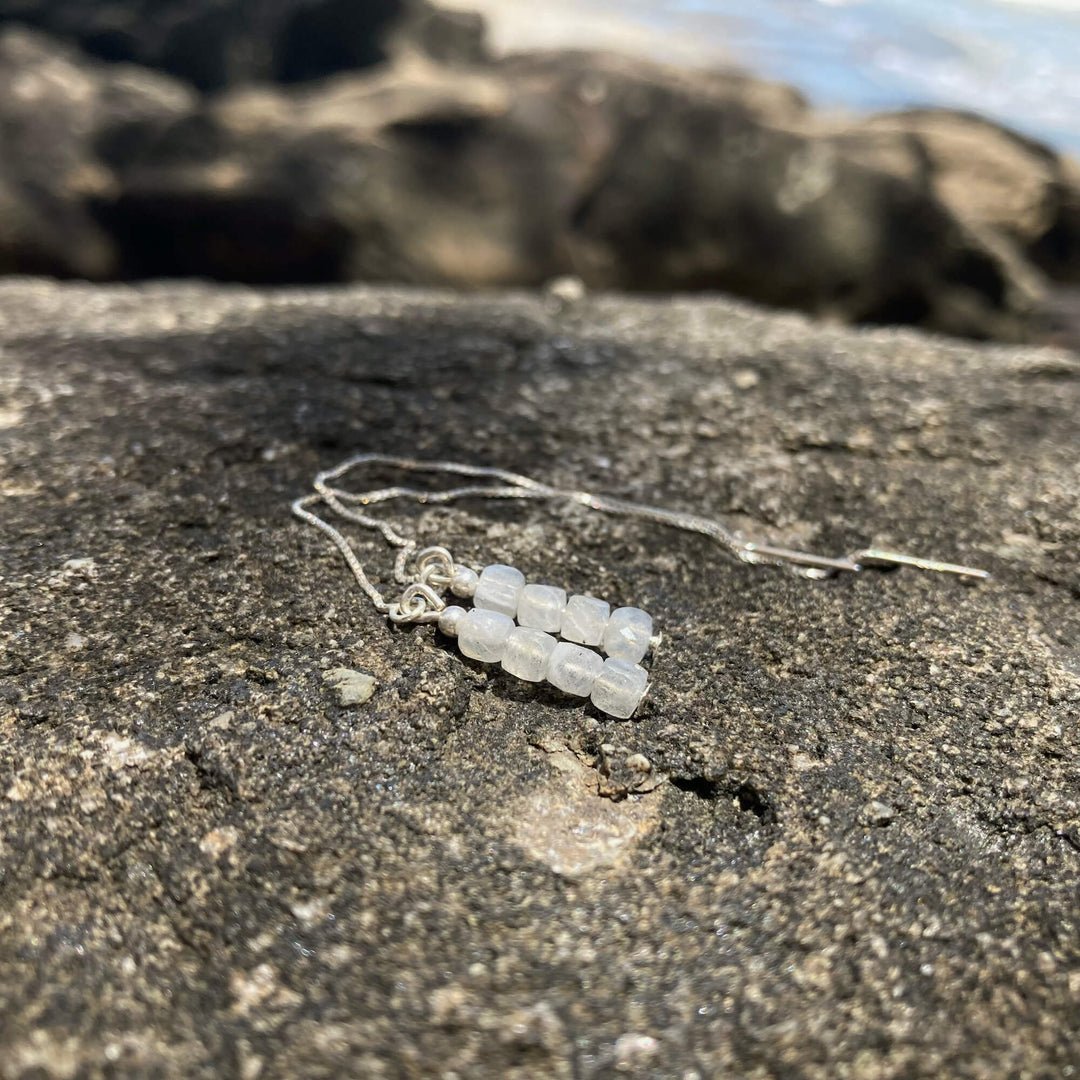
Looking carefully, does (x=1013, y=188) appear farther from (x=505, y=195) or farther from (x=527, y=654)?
(x=527, y=654)

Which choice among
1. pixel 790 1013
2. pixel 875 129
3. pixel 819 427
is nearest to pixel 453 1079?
pixel 790 1013

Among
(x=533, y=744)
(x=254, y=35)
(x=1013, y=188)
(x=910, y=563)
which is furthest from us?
(x=254, y=35)

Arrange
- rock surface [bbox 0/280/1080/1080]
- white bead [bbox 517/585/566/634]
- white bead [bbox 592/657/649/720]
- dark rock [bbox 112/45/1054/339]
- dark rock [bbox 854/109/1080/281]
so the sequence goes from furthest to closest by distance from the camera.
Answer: dark rock [bbox 854/109/1080/281]
dark rock [bbox 112/45/1054/339]
white bead [bbox 517/585/566/634]
white bead [bbox 592/657/649/720]
rock surface [bbox 0/280/1080/1080]

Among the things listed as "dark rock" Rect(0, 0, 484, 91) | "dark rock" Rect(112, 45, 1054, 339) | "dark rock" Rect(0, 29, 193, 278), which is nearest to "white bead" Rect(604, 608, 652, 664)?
"dark rock" Rect(112, 45, 1054, 339)

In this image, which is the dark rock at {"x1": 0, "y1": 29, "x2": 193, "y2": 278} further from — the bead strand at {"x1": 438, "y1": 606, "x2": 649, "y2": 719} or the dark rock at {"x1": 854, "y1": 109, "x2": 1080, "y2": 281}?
the dark rock at {"x1": 854, "y1": 109, "x2": 1080, "y2": 281}

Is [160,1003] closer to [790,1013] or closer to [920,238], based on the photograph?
[790,1013]

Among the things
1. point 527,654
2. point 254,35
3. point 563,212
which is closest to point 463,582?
point 527,654
